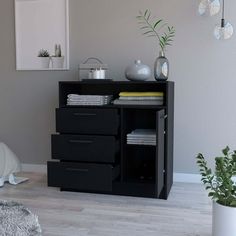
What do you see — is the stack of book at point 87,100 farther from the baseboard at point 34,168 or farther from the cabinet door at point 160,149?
the baseboard at point 34,168

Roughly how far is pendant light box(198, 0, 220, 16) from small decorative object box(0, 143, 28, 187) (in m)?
2.13

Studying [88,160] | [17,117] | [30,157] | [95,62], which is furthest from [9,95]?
[88,160]

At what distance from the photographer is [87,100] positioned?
115 inches

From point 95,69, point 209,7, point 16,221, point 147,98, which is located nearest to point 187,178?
point 147,98

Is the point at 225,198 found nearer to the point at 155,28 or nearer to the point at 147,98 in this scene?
the point at 147,98

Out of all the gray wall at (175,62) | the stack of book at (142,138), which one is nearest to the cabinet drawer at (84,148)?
the stack of book at (142,138)

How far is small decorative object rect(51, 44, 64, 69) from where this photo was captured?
11.2 ft

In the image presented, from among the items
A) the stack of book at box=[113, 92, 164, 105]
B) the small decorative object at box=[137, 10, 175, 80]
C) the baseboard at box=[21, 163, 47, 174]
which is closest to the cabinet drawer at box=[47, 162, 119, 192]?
the stack of book at box=[113, 92, 164, 105]

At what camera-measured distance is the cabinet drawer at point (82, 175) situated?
2.79m

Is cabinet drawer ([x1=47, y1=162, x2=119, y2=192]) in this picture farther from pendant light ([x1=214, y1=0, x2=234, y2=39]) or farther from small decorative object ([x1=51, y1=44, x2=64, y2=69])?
pendant light ([x1=214, y1=0, x2=234, y2=39])

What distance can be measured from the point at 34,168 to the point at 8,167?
460 millimetres

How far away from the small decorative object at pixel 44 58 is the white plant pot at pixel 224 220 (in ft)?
7.20

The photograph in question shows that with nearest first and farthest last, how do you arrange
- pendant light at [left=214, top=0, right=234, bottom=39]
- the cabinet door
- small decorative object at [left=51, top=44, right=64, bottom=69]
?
the cabinet door
pendant light at [left=214, top=0, right=234, bottom=39]
small decorative object at [left=51, top=44, right=64, bottom=69]

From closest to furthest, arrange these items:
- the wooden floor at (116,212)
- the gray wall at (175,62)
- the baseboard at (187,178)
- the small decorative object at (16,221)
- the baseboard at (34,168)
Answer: the small decorative object at (16,221), the wooden floor at (116,212), the gray wall at (175,62), the baseboard at (187,178), the baseboard at (34,168)
